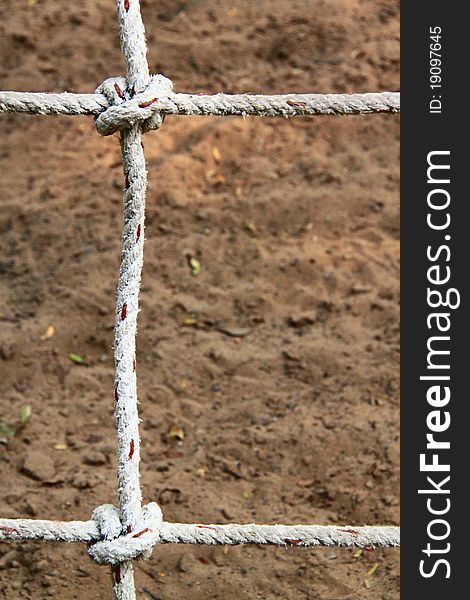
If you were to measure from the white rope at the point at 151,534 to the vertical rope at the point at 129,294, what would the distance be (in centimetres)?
2

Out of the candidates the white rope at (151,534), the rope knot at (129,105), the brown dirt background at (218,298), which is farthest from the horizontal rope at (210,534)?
the rope knot at (129,105)

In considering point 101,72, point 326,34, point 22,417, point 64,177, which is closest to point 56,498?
point 22,417

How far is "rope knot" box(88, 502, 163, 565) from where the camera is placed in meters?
1.07

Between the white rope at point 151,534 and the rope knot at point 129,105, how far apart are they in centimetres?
44

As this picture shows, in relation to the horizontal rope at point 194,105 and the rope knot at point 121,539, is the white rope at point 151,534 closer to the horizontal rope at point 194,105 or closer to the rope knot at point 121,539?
the rope knot at point 121,539

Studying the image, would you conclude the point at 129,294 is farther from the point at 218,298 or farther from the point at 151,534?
the point at 218,298

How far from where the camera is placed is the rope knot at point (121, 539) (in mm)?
1068

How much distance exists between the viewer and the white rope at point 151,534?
1073 mm

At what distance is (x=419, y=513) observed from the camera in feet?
4.00

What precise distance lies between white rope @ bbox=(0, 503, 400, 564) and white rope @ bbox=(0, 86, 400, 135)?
0.45m

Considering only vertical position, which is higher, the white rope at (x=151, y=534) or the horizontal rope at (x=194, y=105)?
the horizontal rope at (x=194, y=105)

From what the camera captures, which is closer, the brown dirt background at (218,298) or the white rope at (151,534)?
the white rope at (151,534)

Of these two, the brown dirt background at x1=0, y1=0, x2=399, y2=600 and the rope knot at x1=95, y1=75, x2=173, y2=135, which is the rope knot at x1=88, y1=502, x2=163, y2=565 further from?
the rope knot at x1=95, y1=75, x2=173, y2=135

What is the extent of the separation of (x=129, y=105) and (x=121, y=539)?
487mm
